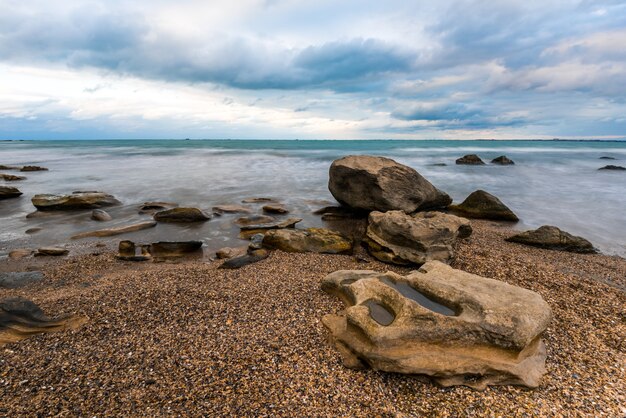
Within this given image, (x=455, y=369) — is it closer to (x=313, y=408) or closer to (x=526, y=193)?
(x=313, y=408)

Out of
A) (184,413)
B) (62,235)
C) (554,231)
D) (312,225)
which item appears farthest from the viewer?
(312,225)

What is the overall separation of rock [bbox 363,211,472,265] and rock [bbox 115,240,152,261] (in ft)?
18.3

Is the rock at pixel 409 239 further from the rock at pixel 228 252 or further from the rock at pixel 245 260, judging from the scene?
the rock at pixel 228 252

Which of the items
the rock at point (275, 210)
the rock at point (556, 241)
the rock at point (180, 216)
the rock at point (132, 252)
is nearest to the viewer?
the rock at point (132, 252)

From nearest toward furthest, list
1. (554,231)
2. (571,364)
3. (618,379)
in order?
(618,379), (571,364), (554,231)

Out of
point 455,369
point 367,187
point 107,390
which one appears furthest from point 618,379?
point 367,187

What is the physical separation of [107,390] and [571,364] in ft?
17.5

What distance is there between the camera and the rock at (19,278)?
6629 mm

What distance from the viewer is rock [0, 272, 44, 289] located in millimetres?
6629

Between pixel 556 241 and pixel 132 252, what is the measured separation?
1118 cm

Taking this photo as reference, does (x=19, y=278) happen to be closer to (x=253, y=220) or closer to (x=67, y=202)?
(x=253, y=220)

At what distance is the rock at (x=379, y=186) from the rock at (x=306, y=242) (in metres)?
3.25

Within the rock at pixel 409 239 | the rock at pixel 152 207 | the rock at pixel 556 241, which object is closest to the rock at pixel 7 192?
the rock at pixel 152 207

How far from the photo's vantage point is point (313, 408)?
11.4 ft
